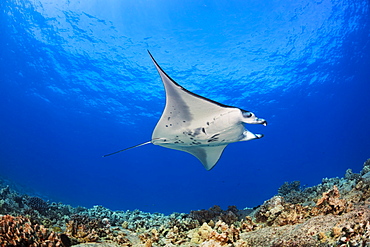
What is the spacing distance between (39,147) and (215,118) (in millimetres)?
64186

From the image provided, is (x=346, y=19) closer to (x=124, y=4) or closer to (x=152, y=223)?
(x=124, y=4)

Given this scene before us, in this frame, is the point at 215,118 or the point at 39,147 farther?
the point at 39,147

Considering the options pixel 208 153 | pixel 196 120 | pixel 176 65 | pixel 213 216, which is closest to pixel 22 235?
pixel 196 120

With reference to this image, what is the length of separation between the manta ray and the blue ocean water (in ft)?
60.9

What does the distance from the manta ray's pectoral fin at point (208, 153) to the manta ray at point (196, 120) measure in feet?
2.24

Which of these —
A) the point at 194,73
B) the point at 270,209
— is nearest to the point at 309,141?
the point at 194,73

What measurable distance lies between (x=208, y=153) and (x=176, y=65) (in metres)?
20.7

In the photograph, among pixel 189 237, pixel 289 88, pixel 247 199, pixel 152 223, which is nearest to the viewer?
pixel 189 237

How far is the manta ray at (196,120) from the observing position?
4.06m

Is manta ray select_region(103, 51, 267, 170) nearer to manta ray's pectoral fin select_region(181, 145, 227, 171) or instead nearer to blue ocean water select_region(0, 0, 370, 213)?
manta ray's pectoral fin select_region(181, 145, 227, 171)

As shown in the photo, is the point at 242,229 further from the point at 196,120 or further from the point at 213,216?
the point at 196,120

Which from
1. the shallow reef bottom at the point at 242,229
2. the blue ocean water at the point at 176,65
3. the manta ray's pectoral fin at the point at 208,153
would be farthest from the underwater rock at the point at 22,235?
the blue ocean water at the point at 176,65

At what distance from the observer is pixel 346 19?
19.7 m

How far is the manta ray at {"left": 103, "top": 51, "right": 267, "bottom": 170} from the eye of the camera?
4.06 metres
